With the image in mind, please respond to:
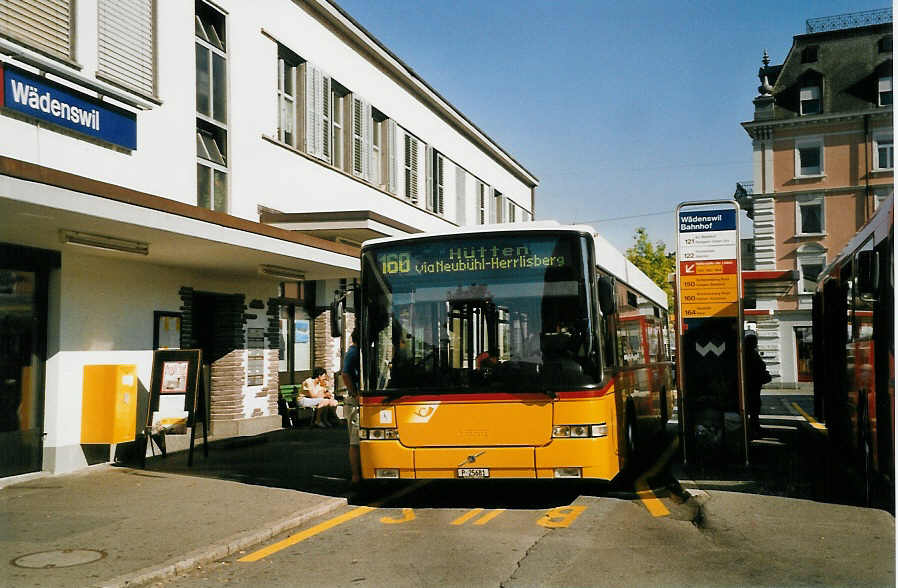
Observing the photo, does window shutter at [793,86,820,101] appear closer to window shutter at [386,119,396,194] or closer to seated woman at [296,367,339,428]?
window shutter at [386,119,396,194]

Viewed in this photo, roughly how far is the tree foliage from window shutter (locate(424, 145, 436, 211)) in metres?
33.6

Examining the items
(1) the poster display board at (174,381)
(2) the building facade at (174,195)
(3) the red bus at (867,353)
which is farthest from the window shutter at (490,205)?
(3) the red bus at (867,353)

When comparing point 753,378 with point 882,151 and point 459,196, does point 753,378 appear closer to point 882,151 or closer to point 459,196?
point 459,196

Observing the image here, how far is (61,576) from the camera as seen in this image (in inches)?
279

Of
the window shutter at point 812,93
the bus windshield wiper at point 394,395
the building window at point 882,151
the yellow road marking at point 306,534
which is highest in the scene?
the window shutter at point 812,93

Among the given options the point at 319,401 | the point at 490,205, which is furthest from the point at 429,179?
the point at 319,401

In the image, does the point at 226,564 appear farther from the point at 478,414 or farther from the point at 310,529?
the point at 478,414

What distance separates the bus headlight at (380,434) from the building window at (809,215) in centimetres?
3872

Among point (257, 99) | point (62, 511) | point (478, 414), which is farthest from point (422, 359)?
point (257, 99)

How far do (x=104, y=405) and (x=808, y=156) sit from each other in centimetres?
3873

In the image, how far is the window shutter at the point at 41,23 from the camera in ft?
39.2

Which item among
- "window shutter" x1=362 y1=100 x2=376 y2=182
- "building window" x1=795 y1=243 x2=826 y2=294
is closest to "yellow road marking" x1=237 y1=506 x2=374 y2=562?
"window shutter" x1=362 y1=100 x2=376 y2=182

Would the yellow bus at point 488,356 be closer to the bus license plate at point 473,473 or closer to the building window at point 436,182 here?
the bus license plate at point 473,473

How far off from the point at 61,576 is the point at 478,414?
163 inches
